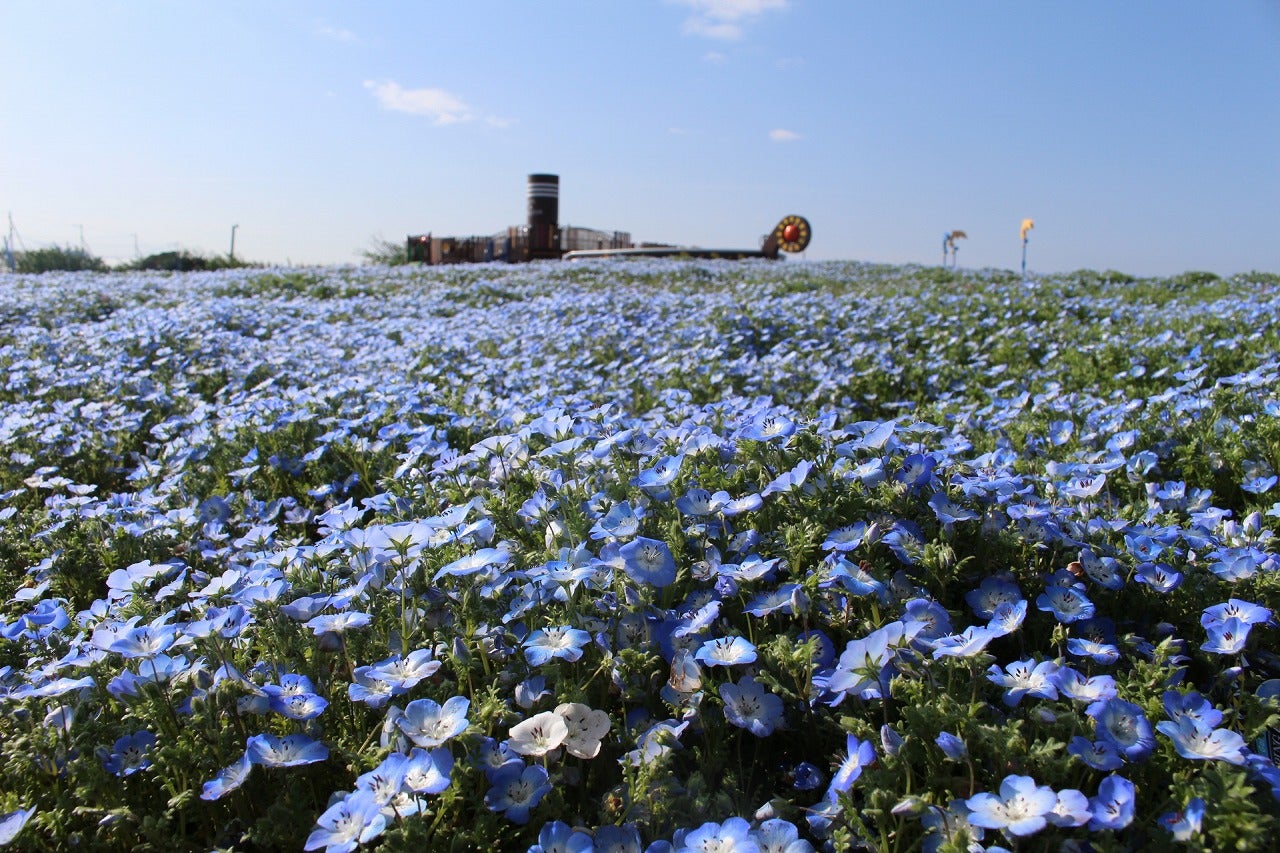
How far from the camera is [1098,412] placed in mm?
3703

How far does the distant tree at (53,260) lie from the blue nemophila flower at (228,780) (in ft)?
81.3

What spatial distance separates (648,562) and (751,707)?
0.37m

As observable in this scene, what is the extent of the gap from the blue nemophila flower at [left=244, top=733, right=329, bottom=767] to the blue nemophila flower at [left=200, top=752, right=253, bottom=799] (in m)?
0.02

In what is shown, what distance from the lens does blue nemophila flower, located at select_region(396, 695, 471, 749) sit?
156 centimetres

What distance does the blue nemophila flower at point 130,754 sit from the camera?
5.43ft

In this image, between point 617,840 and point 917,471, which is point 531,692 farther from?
point 917,471

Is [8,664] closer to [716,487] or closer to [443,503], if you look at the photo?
[443,503]

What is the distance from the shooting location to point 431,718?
160 cm

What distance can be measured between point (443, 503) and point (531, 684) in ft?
3.31

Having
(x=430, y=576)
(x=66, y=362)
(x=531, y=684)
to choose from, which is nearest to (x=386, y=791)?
(x=531, y=684)

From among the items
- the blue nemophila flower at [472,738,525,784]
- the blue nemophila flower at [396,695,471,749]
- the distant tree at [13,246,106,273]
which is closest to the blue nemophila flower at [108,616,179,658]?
the blue nemophila flower at [396,695,471,749]

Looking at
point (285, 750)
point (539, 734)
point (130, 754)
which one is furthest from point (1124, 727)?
point (130, 754)

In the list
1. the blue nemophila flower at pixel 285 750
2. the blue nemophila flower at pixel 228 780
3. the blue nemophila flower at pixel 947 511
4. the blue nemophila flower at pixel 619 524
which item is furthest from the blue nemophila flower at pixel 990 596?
the blue nemophila flower at pixel 228 780

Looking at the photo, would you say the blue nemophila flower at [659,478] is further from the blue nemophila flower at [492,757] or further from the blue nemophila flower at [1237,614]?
the blue nemophila flower at [1237,614]
